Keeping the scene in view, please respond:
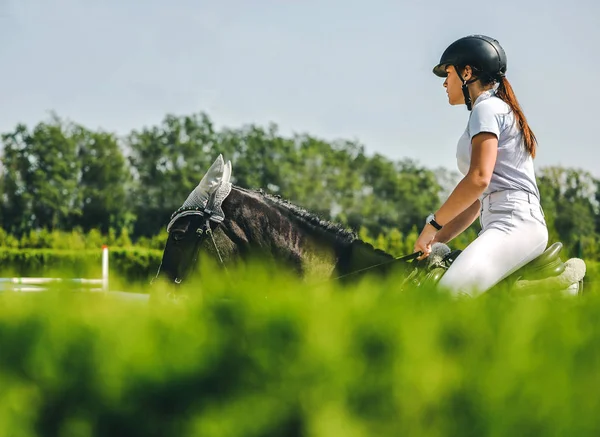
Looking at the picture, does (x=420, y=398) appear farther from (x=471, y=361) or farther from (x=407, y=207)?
(x=407, y=207)

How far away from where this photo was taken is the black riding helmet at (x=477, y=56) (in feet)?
16.2

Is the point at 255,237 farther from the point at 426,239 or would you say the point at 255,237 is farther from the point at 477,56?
the point at 477,56

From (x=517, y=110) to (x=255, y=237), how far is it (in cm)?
195

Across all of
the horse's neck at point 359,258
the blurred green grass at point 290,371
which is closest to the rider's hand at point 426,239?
the horse's neck at point 359,258

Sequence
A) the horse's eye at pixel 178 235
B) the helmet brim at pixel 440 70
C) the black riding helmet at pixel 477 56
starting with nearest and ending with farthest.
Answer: the black riding helmet at pixel 477 56, the helmet brim at pixel 440 70, the horse's eye at pixel 178 235

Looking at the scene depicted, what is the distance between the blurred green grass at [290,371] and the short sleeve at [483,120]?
7.77 feet

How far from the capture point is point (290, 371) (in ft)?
6.50

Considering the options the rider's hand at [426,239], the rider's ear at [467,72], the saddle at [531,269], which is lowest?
the saddle at [531,269]

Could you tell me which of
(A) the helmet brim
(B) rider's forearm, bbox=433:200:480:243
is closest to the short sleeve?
(A) the helmet brim

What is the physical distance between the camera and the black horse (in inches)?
220

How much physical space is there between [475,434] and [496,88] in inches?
133

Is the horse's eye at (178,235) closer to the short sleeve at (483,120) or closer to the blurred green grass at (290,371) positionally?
the short sleeve at (483,120)

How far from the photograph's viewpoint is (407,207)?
90062 mm

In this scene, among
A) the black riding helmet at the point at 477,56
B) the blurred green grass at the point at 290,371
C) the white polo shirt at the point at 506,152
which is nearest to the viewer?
the blurred green grass at the point at 290,371
